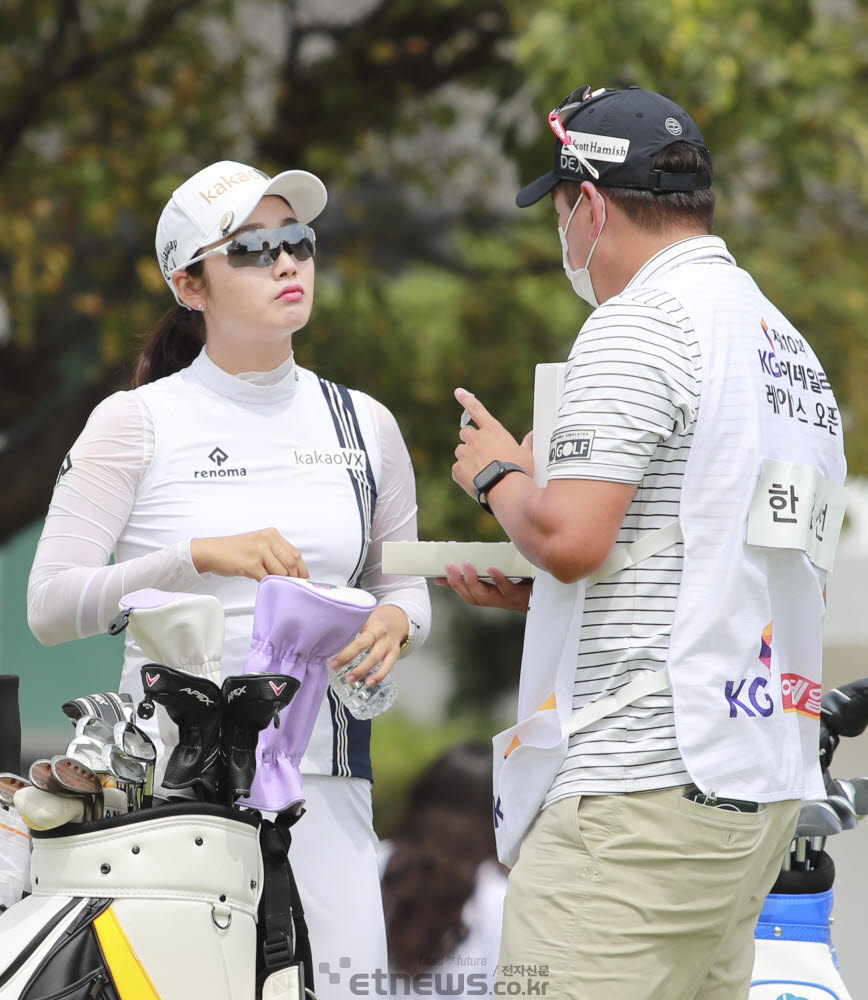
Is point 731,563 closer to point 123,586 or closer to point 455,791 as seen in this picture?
point 123,586

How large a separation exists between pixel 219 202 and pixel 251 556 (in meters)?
0.68

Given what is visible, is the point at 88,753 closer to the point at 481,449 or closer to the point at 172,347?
the point at 481,449

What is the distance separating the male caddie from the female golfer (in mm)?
428

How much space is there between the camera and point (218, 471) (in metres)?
2.50

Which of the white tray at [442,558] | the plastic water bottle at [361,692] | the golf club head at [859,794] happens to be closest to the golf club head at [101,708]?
the plastic water bottle at [361,692]

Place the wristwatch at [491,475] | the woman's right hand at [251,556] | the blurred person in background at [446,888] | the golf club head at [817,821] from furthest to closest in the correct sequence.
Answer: the blurred person in background at [446,888], the golf club head at [817,821], the woman's right hand at [251,556], the wristwatch at [491,475]

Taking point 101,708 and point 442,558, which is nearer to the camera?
point 101,708

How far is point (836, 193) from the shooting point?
8.05 m

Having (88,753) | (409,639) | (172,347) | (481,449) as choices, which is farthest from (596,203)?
(88,753)

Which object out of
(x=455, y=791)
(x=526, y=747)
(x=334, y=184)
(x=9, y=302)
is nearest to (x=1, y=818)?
(x=526, y=747)

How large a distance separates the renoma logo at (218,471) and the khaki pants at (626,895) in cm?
85

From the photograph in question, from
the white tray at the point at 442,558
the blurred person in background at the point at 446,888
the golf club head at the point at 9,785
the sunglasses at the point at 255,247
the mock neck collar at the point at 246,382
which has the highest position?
the sunglasses at the point at 255,247

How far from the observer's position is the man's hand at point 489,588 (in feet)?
7.82
